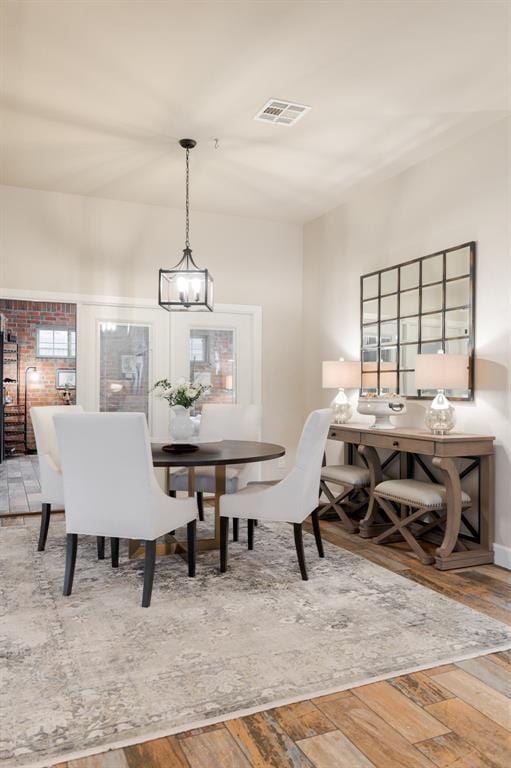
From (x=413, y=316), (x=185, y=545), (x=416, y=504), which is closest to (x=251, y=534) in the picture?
(x=185, y=545)

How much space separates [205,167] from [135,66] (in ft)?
4.85

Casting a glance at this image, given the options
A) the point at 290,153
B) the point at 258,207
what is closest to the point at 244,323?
the point at 258,207

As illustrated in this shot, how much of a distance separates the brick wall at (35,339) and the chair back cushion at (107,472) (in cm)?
654

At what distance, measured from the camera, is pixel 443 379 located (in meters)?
3.79

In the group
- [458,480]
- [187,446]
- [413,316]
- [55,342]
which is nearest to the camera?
[458,480]

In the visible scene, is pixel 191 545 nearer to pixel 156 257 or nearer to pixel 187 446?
pixel 187 446

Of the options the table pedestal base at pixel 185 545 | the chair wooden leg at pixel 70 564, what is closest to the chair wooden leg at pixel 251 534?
the table pedestal base at pixel 185 545

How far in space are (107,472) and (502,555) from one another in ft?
8.18

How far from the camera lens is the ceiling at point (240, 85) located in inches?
106

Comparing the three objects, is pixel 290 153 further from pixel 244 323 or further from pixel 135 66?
pixel 244 323

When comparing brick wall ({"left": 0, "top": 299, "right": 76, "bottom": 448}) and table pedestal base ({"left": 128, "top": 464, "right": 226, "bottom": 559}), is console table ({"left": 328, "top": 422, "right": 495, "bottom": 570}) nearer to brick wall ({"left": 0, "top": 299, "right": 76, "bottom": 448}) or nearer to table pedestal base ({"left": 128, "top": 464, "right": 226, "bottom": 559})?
table pedestal base ({"left": 128, "top": 464, "right": 226, "bottom": 559})

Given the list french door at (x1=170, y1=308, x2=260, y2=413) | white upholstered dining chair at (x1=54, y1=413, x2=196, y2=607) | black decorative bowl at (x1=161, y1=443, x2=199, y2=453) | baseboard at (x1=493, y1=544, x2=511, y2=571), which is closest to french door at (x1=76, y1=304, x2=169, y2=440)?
french door at (x1=170, y1=308, x2=260, y2=413)

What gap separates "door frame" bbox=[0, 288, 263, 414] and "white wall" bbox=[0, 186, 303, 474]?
0.15 ft

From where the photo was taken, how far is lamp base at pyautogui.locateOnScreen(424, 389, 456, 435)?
3789 mm
